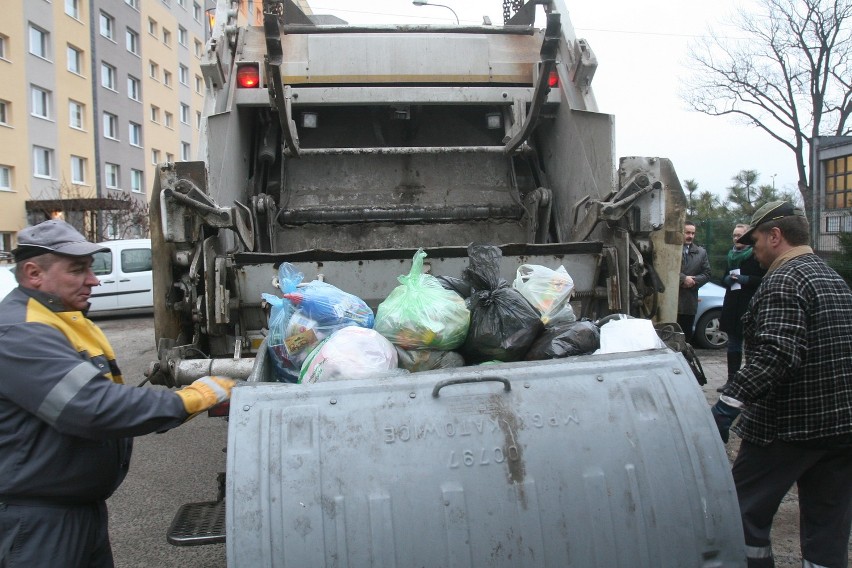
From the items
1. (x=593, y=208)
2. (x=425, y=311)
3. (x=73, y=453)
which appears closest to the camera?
(x=73, y=453)

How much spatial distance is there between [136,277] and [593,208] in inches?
403

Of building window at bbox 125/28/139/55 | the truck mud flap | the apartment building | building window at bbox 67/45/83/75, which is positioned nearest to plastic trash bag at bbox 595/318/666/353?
the truck mud flap

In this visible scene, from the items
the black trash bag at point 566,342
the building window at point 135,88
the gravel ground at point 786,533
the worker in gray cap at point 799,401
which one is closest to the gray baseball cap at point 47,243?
the black trash bag at point 566,342

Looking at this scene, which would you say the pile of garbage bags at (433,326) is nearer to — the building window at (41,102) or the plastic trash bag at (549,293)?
the plastic trash bag at (549,293)

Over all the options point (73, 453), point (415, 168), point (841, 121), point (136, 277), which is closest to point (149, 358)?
point (136, 277)

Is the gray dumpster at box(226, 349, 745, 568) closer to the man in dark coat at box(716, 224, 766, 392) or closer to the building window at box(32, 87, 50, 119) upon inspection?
the man in dark coat at box(716, 224, 766, 392)

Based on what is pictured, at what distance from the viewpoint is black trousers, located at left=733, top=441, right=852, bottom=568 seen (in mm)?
2414

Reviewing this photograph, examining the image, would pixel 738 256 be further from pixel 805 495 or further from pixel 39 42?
pixel 39 42

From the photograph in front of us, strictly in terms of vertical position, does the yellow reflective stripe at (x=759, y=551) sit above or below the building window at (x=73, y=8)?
below

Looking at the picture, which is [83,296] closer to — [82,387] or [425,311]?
[82,387]

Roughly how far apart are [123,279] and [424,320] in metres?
10.9

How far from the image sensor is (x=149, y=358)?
834cm

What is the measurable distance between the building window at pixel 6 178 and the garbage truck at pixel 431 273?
20229 mm

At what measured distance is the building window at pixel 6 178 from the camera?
22.6m
